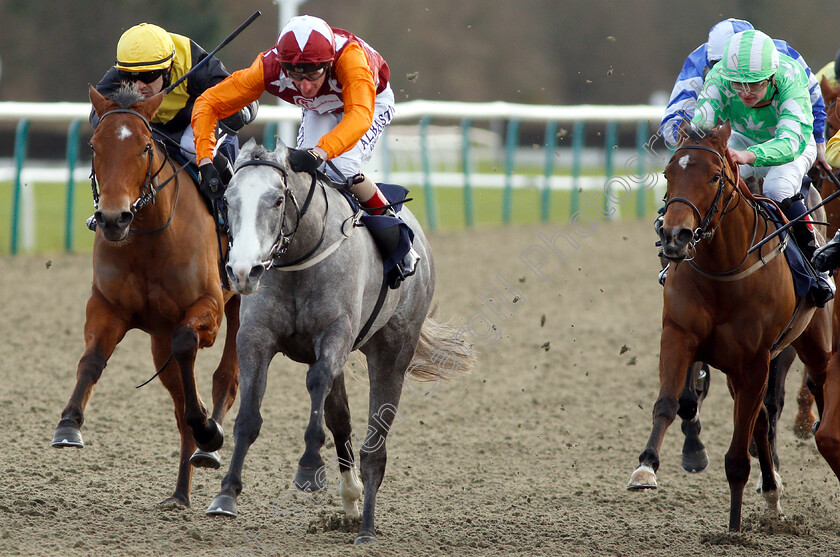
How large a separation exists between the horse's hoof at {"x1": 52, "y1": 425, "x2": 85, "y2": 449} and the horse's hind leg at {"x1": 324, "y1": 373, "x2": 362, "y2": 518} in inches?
42.2

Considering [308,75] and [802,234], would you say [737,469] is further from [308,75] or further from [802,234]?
[308,75]

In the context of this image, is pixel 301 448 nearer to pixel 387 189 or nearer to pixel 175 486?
pixel 175 486

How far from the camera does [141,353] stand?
8055 mm

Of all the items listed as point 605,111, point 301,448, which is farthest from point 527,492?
point 605,111

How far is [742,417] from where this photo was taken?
465 cm

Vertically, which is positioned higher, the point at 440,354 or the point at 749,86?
the point at 749,86

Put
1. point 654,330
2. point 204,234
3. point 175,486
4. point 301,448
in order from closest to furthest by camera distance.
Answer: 1. point 204,234
2. point 175,486
3. point 301,448
4. point 654,330

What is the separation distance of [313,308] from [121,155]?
987 mm

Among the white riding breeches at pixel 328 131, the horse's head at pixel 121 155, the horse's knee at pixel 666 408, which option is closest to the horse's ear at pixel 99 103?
the horse's head at pixel 121 155

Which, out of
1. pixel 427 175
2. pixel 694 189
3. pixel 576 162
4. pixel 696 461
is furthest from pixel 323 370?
pixel 576 162

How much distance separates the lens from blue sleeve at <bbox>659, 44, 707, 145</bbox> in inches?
188

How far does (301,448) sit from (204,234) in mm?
1719

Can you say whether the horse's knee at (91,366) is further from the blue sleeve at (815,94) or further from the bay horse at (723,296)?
the blue sleeve at (815,94)

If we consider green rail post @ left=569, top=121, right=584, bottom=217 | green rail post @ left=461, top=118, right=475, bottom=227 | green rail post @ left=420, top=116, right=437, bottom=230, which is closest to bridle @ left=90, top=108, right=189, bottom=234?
green rail post @ left=420, top=116, right=437, bottom=230
